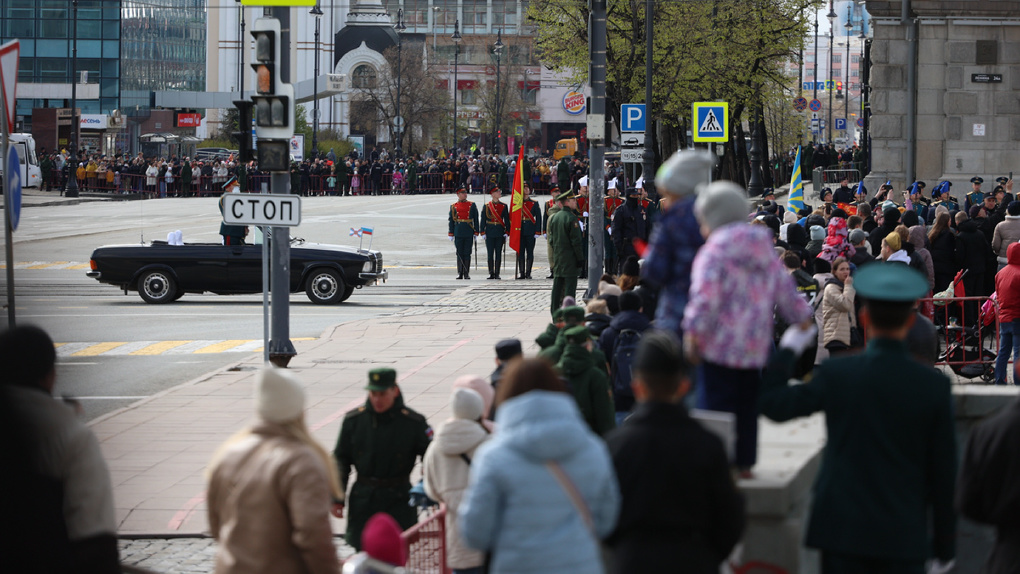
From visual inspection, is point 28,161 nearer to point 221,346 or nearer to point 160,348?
point 160,348

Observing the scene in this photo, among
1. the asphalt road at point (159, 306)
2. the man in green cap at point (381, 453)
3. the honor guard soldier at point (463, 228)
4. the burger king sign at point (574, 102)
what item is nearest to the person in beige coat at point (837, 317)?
the man in green cap at point (381, 453)

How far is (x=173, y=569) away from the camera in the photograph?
322 inches

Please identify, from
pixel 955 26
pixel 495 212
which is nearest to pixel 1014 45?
pixel 955 26

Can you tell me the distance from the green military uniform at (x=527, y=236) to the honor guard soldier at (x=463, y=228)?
1017 mm

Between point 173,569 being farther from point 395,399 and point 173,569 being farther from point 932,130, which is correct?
point 932,130

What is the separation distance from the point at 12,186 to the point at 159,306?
42.6 ft

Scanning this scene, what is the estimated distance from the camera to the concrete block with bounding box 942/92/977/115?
28.4 meters

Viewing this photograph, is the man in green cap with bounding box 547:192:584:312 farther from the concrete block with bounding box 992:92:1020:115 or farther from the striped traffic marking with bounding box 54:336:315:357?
the concrete block with bounding box 992:92:1020:115

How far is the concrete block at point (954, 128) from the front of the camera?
93.4 feet

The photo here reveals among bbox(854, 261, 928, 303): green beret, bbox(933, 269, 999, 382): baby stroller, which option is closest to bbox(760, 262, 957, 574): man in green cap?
bbox(854, 261, 928, 303): green beret

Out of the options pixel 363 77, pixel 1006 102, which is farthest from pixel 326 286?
pixel 363 77

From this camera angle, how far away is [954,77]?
2838cm

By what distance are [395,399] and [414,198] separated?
46.3 metres

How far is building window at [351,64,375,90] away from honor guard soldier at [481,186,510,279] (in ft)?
237
